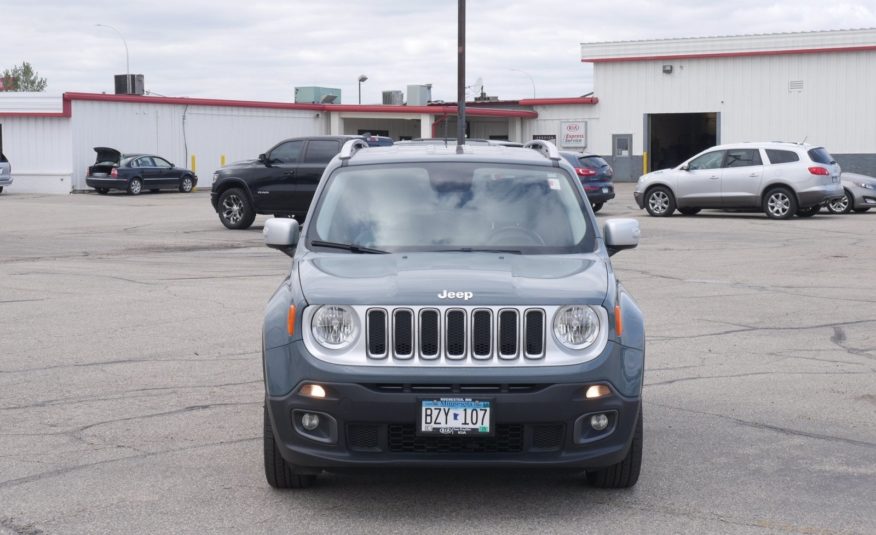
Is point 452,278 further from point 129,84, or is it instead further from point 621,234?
point 129,84

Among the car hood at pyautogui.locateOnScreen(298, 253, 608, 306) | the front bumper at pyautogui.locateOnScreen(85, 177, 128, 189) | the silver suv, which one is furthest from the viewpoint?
the front bumper at pyautogui.locateOnScreen(85, 177, 128, 189)

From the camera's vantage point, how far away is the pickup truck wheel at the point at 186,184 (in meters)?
44.8

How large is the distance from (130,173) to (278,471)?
124 feet

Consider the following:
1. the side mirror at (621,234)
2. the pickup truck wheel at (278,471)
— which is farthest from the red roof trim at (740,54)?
the pickup truck wheel at (278,471)

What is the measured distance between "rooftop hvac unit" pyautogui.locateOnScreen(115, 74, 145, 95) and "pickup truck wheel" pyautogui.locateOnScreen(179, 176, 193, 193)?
6936 millimetres

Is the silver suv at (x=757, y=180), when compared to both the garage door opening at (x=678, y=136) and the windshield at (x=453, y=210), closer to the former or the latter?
the windshield at (x=453, y=210)

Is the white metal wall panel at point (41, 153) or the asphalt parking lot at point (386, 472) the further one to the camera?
the white metal wall panel at point (41, 153)

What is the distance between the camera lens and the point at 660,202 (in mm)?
28266

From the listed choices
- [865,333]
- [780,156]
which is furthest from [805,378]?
[780,156]

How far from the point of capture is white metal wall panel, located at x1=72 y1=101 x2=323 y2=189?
45.0 m

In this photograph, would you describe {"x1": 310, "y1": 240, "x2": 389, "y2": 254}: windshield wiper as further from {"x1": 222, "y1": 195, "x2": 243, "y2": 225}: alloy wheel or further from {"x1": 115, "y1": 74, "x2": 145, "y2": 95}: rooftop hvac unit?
{"x1": 115, "y1": 74, "x2": 145, "y2": 95}: rooftop hvac unit

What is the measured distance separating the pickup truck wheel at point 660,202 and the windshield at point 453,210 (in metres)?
21.6

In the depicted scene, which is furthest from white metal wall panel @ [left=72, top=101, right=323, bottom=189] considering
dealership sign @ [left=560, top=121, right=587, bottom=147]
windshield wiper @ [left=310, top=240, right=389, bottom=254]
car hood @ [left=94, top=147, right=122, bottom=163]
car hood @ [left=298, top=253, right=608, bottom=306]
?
car hood @ [left=298, top=253, right=608, bottom=306]

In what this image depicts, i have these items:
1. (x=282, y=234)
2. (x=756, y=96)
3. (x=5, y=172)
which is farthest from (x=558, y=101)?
(x=282, y=234)
